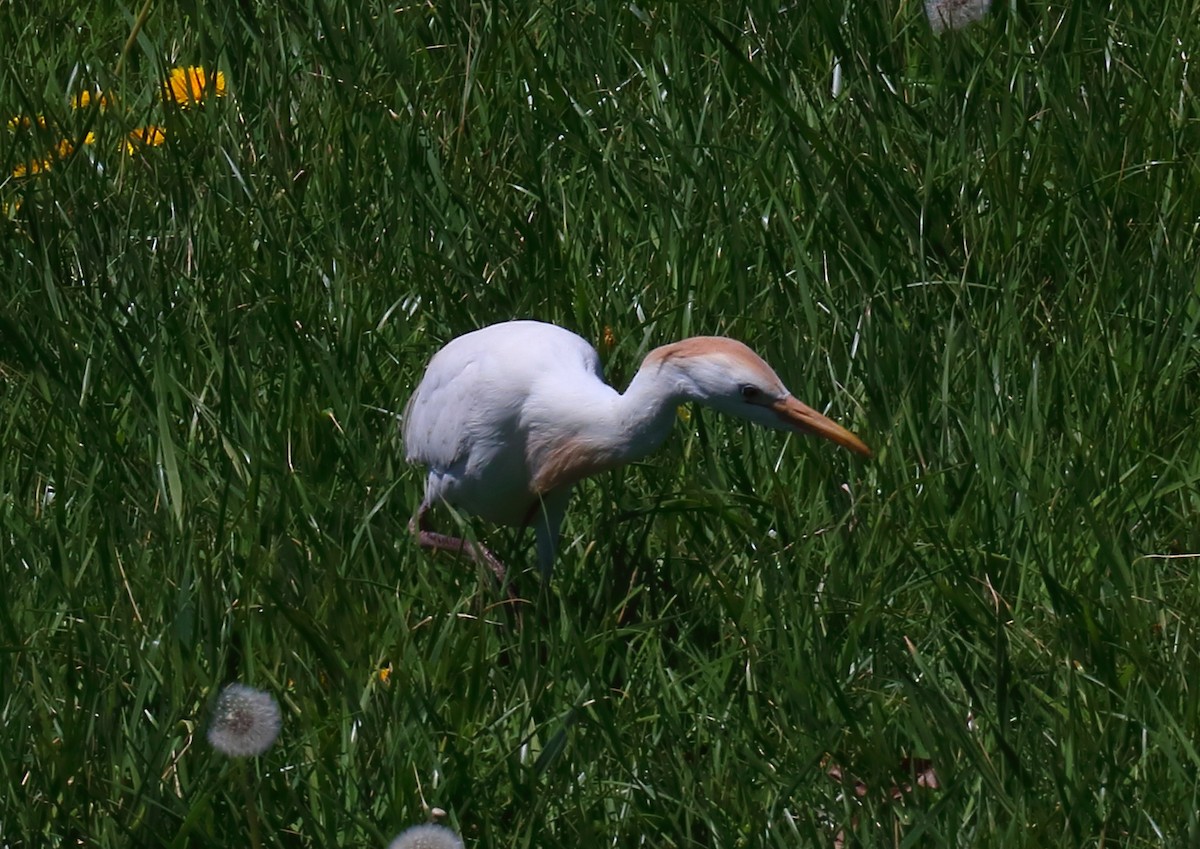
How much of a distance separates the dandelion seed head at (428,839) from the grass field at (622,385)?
0.39ft

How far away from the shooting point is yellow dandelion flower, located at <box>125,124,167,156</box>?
14.7 ft

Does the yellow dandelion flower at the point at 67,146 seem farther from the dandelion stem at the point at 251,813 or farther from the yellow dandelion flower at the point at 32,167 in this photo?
the dandelion stem at the point at 251,813

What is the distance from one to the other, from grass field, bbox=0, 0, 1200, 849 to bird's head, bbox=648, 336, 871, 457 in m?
0.26

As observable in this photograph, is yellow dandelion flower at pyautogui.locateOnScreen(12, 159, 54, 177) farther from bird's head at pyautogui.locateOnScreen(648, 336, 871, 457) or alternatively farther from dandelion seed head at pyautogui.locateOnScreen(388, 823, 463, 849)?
dandelion seed head at pyautogui.locateOnScreen(388, 823, 463, 849)

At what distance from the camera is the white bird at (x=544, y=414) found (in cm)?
295

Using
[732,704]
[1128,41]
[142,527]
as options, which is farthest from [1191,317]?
[142,527]

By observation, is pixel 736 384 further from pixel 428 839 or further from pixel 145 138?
pixel 145 138

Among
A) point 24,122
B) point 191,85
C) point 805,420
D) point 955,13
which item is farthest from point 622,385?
point 24,122

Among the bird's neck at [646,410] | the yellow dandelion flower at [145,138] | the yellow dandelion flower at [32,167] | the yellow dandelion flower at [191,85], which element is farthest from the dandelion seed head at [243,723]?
the yellow dandelion flower at [191,85]

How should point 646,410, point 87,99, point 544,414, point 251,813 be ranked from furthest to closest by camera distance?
point 87,99 → point 544,414 → point 646,410 → point 251,813

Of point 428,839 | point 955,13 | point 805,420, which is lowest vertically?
point 428,839

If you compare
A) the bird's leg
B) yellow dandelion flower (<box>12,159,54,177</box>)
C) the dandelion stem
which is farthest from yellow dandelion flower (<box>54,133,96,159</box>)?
the dandelion stem

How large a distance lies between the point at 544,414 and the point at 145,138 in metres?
1.69

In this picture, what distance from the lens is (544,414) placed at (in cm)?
323
